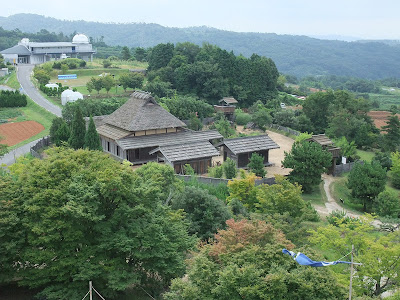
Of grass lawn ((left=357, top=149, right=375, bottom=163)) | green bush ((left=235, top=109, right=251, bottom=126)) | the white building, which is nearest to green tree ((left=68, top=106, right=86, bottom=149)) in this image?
green bush ((left=235, top=109, right=251, bottom=126))

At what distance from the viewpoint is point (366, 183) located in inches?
1312

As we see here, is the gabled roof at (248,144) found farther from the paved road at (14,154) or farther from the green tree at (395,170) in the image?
the paved road at (14,154)

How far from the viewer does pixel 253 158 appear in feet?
113

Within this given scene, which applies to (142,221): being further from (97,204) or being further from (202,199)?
(202,199)

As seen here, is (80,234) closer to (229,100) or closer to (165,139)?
(165,139)

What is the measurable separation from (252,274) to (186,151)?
69.4 feet

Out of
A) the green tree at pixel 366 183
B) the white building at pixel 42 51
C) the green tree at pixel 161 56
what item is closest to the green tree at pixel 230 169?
the green tree at pixel 366 183

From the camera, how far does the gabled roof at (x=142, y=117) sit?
3672cm

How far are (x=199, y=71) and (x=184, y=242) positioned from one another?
4467cm

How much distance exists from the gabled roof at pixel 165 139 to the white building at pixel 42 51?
194 feet

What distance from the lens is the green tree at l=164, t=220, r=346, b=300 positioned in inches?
541

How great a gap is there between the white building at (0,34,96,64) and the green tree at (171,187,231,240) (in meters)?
72.7

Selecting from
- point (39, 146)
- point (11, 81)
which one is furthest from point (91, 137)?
point (11, 81)

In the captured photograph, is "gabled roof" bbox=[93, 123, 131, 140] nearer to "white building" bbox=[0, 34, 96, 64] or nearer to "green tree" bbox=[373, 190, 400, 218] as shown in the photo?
"green tree" bbox=[373, 190, 400, 218]
